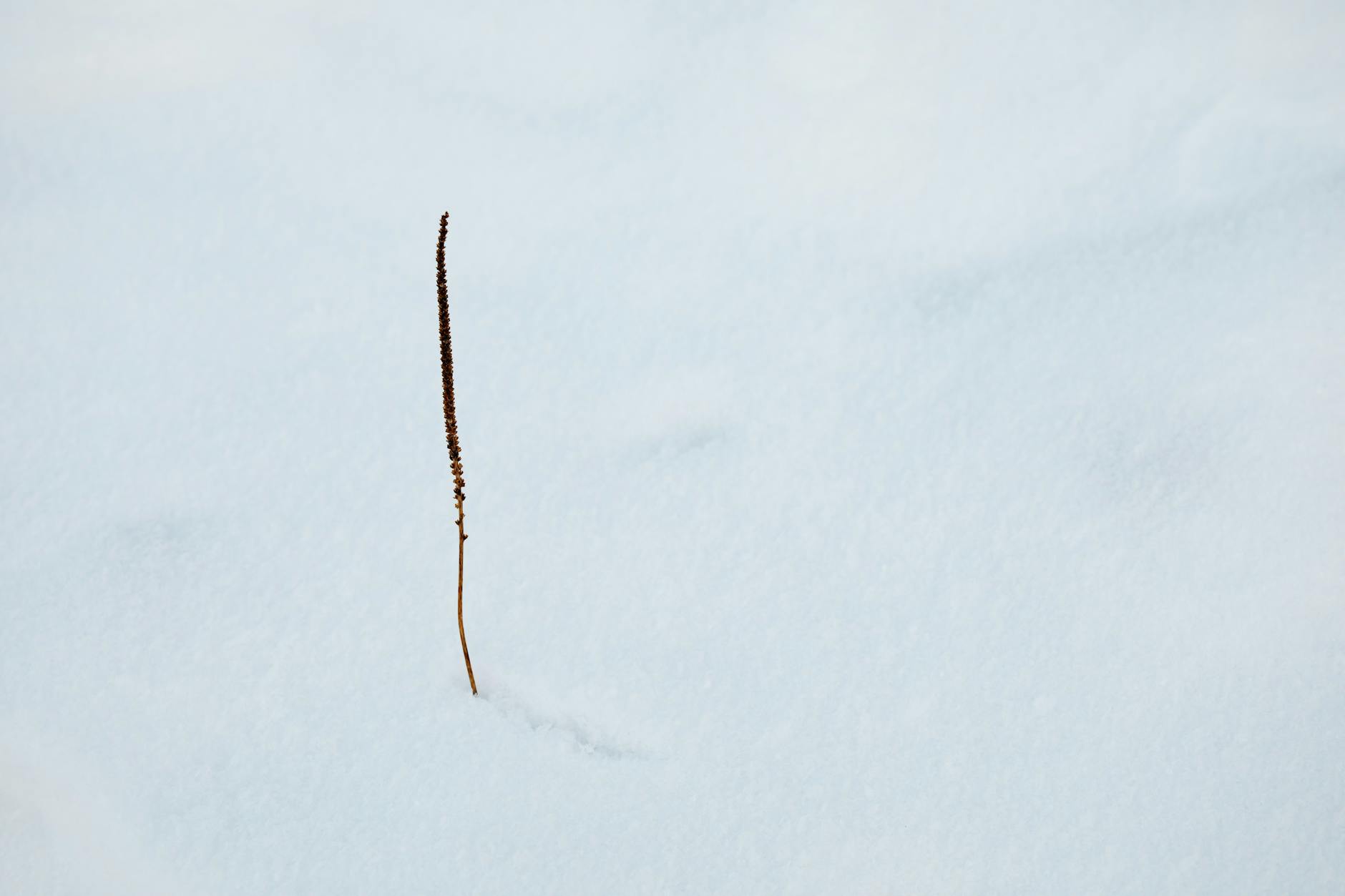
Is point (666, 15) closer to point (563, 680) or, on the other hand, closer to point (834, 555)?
point (834, 555)

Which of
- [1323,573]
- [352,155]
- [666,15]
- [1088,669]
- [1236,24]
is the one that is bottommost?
[1088,669]

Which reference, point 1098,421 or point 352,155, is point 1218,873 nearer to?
point 1098,421

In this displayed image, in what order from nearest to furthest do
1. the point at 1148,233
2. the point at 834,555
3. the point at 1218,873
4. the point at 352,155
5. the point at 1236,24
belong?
1. the point at 1218,873
2. the point at 834,555
3. the point at 1148,233
4. the point at 352,155
5. the point at 1236,24

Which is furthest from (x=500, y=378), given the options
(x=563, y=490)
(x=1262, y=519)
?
(x=1262, y=519)

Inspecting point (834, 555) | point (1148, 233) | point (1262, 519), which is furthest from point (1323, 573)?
point (1148, 233)

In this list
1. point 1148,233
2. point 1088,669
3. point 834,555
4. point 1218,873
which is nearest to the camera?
point 1218,873

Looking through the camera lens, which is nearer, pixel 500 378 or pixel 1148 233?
pixel 500 378

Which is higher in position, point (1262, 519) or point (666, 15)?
point (666, 15)
